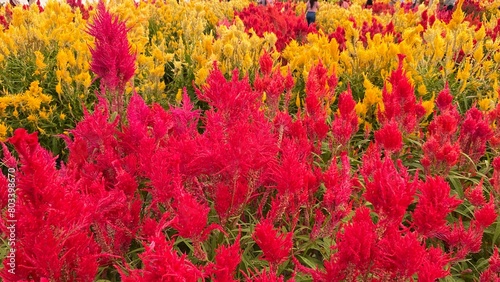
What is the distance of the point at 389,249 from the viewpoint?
1.26 metres

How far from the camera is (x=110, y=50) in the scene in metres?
2.05

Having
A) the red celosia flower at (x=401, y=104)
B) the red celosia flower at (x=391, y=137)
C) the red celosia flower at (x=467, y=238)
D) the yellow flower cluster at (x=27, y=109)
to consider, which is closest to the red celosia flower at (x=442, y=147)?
the red celosia flower at (x=401, y=104)

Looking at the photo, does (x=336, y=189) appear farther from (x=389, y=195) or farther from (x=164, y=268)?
(x=164, y=268)

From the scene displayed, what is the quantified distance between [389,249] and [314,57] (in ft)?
10.0

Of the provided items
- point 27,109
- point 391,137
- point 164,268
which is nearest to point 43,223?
point 164,268

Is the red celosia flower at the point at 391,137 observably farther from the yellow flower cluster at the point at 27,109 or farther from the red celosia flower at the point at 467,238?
the yellow flower cluster at the point at 27,109

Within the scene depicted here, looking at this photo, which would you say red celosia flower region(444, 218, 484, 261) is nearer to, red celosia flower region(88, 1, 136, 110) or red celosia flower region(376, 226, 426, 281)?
red celosia flower region(376, 226, 426, 281)

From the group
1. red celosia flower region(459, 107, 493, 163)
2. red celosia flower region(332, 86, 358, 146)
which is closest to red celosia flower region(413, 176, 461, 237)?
red celosia flower region(332, 86, 358, 146)

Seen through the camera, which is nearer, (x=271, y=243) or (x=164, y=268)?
(x=164, y=268)

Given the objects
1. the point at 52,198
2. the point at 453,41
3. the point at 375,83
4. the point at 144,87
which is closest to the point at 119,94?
the point at 52,198

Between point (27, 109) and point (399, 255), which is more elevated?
point (399, 255)

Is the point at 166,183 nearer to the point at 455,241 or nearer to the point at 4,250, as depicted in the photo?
the point at 4,250

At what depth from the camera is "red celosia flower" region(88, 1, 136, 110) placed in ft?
6.55

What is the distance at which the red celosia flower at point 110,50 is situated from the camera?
2.00 m
